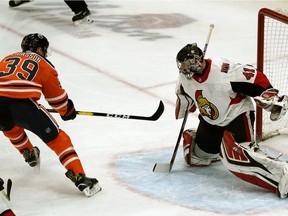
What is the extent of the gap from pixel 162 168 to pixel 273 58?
44.4 inches

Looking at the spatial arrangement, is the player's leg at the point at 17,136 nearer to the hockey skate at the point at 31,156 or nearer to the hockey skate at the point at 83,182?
the hockey skate at the point at 31,156

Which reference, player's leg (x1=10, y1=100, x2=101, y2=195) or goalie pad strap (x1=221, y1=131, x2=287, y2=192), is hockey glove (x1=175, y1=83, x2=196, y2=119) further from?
player's leg (x1=10, y1=100, x2=101, y2=195)

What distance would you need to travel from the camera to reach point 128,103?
13.6ft

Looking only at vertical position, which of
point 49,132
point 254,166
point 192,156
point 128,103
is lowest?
point 128,103

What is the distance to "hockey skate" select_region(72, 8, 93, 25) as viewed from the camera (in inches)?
224

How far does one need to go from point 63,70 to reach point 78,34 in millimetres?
849

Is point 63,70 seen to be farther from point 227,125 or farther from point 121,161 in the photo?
point 227,125

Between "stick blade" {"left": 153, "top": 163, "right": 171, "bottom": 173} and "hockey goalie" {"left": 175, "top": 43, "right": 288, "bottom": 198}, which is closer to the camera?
"hockey goalie" {"left": 175, "top": 43, "right": 288, "bottom": 198}

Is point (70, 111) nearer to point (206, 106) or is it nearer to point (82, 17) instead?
point (206, 106)

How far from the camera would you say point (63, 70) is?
4734 millimetres

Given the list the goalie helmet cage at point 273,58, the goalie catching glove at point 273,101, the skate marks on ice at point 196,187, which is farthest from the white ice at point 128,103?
the goalie catching glove at point 273,101

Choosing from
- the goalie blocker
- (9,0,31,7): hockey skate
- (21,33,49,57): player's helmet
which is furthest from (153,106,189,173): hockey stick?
(9,0,31,7): hockey skate

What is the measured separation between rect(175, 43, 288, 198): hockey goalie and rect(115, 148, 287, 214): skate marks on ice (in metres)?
0.07

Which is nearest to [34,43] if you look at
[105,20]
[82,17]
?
[82,17]
